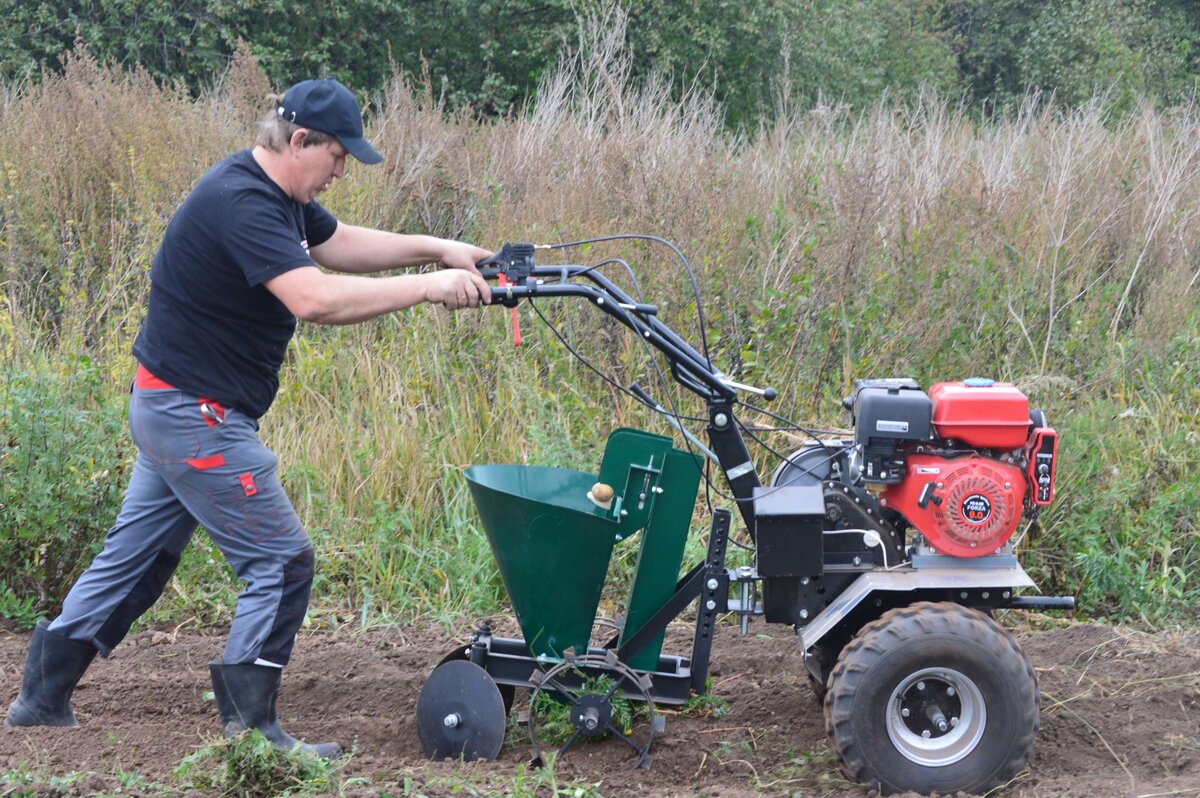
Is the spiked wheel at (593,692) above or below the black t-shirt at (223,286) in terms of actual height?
below

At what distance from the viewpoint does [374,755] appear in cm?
406

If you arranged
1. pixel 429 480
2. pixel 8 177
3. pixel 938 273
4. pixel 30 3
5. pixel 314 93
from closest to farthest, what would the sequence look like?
pixel 314 93
pixel 429 480
pixel 938 273
pixel 8 177
pixel 30 3

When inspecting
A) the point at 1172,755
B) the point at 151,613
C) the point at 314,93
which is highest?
the point at 314,93

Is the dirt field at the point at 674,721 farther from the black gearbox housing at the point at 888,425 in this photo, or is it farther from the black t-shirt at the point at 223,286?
the black t-shirt at the point at 223,286

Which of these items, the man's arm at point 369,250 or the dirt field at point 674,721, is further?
the man's arm at point 369,250

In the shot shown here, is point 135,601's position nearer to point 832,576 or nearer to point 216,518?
point 216,518

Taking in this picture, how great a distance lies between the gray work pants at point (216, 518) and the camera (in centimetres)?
366

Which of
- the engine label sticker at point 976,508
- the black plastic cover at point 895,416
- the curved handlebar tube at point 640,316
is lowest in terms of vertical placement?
the engine label sticker at point 976,508

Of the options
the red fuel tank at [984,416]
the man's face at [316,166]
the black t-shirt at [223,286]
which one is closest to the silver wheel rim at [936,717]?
the red fuel tank at [984,416]

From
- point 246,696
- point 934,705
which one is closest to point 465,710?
point 246,696

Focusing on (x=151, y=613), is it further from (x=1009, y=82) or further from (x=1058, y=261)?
(x=1009, y=82)

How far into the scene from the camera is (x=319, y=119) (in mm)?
3621

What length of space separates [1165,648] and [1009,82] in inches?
792

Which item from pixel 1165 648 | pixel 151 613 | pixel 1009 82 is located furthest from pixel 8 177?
pixel 1009 82
